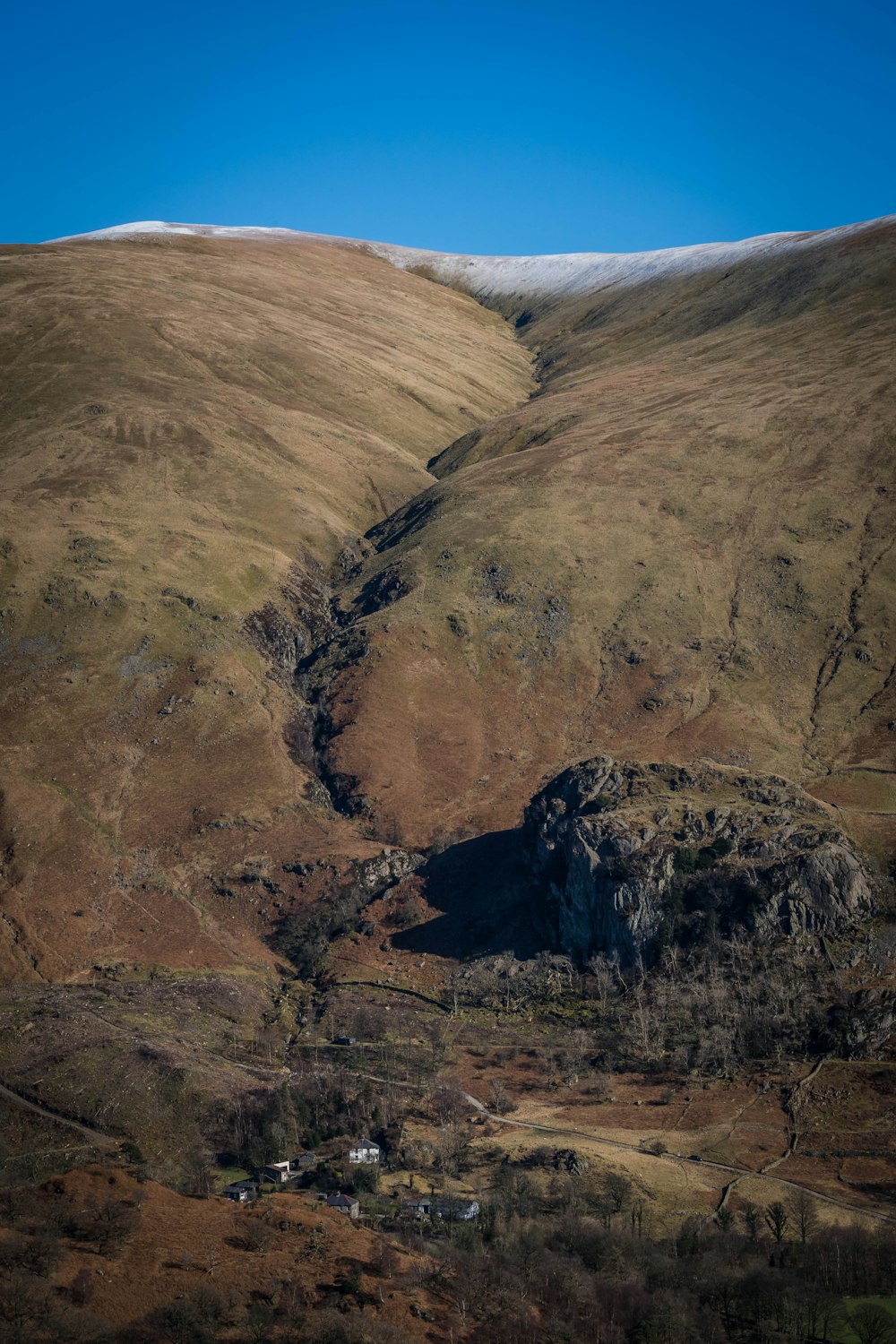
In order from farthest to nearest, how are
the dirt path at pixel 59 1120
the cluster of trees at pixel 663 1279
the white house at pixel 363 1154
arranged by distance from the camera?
the white house at pixel 363 1154 < the dirt path at pixel 59 1120 < the cluster of trees at pixel 663 1279

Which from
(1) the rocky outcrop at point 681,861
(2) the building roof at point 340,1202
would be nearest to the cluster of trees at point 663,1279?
(2) the building roof at point 340,1202

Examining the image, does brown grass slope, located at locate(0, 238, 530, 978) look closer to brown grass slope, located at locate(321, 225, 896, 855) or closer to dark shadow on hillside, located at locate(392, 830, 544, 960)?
dark shadow on hillside, located at locate(392, 830, 544, 960)

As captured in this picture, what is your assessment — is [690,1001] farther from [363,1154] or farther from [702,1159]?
[363,1154]

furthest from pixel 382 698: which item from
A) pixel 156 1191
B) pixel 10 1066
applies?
pixel 156 1191

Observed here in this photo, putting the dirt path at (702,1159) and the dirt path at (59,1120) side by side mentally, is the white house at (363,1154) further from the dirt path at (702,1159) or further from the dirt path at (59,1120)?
the dirt path at (59,1120)

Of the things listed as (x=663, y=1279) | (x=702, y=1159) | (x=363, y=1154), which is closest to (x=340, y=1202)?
(x=363, y=1154)

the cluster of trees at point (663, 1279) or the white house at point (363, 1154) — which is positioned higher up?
the cluster of trees at point (663, 1279)
